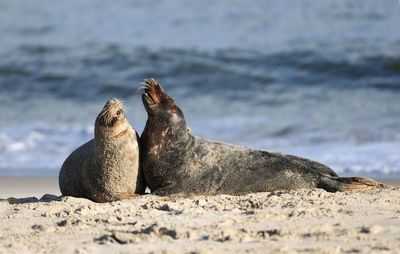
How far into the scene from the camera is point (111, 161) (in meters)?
5.22

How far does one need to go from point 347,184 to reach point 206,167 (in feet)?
3.99

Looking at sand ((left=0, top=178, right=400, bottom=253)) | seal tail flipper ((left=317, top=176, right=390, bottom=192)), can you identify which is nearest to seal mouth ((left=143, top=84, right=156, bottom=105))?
sand ((left=0, top=178, right=400, bottom=253))

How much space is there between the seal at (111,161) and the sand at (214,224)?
205mm

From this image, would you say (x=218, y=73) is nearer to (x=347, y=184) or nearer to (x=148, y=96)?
(x=148, y=96)

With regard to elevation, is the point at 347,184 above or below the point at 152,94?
below

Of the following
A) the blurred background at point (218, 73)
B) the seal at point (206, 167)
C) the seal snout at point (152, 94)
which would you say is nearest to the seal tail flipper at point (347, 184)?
the seal at point (206, 167)

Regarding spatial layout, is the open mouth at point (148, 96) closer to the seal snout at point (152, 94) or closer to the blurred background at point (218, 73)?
the seal snout at point (152, 94)

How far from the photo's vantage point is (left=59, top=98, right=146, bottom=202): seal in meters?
5.18

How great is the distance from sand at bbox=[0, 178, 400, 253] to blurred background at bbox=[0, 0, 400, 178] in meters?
3.29

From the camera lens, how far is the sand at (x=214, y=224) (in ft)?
11.6

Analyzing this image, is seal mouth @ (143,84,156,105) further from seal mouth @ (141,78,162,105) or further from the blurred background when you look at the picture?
the blurred background

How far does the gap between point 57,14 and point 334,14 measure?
28.6 ft

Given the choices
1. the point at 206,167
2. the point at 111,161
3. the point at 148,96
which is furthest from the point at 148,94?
the point at 206,167

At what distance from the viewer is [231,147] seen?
5.56 m
